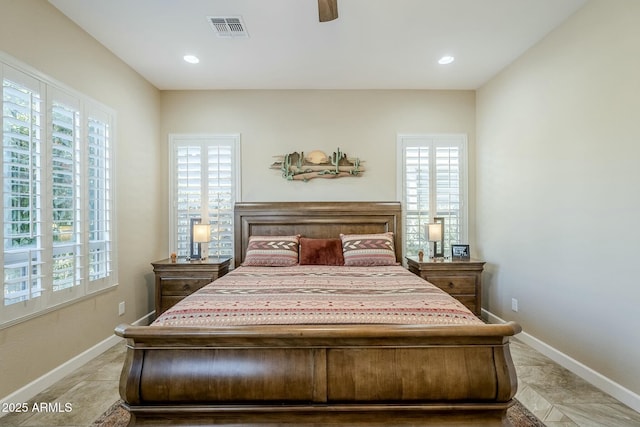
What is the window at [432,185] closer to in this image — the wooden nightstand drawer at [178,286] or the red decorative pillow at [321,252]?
the red decorative pillow at [321,252]

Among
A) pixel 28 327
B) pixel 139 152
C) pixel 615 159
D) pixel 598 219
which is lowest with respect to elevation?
pixel 28 327

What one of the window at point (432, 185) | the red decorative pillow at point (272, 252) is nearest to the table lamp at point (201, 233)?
the red decorative pillow at point (272, 252)

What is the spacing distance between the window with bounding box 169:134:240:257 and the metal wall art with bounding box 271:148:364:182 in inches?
24.7

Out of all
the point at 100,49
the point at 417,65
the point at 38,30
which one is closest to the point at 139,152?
the point at 100,49

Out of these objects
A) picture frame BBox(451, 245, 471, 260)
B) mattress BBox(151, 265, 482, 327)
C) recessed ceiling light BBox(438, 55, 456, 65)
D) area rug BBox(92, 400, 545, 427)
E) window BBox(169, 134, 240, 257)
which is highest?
recessed ceiling light BBox(438, 55, 456, 65)

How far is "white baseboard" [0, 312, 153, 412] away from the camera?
2195 mm

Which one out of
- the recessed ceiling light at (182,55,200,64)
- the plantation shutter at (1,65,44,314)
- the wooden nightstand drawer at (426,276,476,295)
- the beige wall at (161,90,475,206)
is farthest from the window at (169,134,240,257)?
the wooden nightstand drawer at (426,276,476,295)

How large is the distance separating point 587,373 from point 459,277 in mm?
1363

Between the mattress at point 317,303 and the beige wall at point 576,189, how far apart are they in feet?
4.12

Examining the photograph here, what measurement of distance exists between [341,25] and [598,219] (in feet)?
8.38

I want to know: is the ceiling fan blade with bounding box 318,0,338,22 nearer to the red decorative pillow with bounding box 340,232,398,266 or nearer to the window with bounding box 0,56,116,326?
the window with bounding box 0,56,116,326

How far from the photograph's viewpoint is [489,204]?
3.90m

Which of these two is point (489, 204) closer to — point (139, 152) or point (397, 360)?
point (397, 360)

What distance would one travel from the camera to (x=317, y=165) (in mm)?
4145
